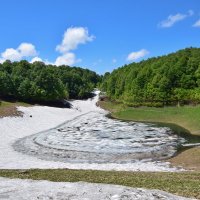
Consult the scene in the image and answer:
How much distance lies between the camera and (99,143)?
2005 inches

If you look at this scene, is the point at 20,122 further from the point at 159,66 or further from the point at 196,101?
the point at 159,66

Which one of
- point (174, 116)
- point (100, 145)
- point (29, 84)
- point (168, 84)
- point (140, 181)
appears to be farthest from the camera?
point (29, 84)

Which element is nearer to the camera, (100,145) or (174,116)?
(100,145)

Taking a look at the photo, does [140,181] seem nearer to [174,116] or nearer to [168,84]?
[174,116]

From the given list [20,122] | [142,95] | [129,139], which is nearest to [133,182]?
[129,139]

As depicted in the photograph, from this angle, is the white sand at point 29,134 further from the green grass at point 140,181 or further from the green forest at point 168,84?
the green forest at point 168,84

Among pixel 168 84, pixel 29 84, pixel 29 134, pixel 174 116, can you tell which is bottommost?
pixel 29 134

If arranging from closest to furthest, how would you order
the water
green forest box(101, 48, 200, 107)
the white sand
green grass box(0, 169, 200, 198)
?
green grass box(0, 169, 200, 198) < the white sand < the water < green forest box(101, 48, 200, 107)

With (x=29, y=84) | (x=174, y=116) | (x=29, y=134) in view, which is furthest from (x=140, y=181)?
(x=29, y=84)

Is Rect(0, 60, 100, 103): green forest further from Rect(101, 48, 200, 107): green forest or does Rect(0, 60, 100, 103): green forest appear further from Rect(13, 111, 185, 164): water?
Result: Rect(13, 111, 185, 164): water

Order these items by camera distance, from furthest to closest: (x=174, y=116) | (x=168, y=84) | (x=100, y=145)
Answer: (x=168, y=84)
(x=174, y=116)
(x=100, y=145)

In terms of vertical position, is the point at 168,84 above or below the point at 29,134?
above

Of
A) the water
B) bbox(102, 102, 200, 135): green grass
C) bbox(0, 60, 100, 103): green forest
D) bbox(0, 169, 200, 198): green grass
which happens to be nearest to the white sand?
the water

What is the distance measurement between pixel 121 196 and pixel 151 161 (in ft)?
81.0
